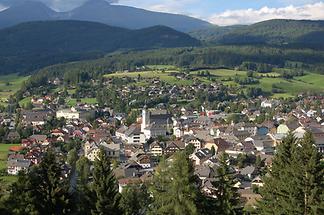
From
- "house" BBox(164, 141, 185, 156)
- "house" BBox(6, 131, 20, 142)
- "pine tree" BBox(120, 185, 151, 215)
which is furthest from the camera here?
"house" BBox(6, 131, 20, 142)

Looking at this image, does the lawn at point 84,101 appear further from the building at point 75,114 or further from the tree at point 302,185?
the tree at point 302,185

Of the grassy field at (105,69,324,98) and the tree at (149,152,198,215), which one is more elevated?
the tree at (149,152,198,215)

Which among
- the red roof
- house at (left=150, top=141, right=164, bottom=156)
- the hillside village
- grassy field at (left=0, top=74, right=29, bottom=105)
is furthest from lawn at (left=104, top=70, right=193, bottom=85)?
the red roof

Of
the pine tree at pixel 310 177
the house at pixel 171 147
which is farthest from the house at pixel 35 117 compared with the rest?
the pine tree at pixel 310 177

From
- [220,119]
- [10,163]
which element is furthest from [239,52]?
[10,163]

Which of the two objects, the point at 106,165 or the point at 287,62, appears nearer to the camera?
the point at 106,165

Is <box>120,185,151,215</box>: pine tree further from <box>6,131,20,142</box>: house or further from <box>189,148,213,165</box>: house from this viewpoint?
<box>6,131,20,142</box>: house

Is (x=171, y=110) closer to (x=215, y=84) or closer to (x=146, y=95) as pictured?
(x=146, y=95)
